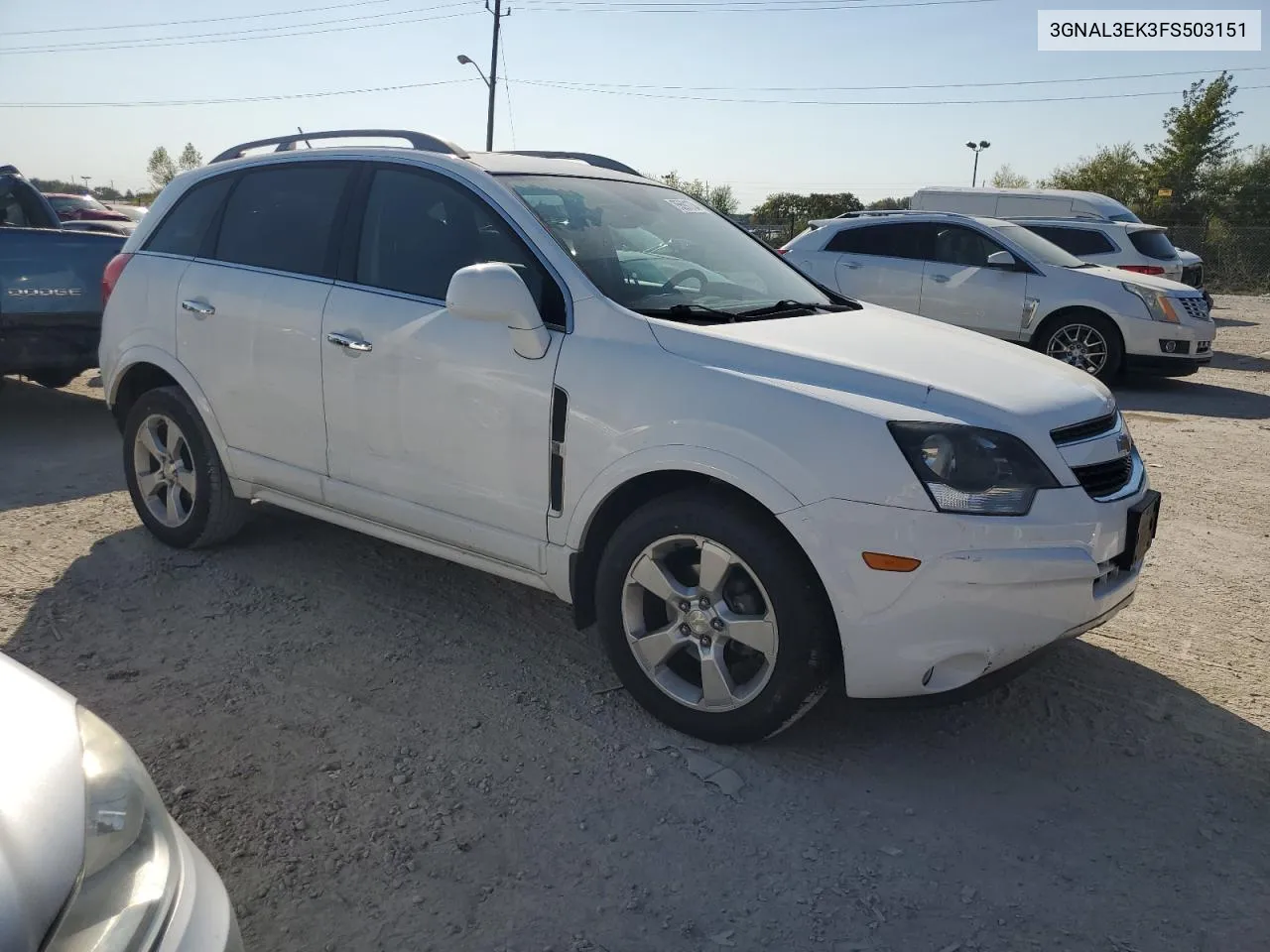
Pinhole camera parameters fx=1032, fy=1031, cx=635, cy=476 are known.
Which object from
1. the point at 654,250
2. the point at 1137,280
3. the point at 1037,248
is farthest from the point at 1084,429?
the point at 1037,248

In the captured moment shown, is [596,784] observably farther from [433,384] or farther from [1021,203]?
[1021,203]

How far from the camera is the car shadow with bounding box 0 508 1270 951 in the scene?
2553 millimetres

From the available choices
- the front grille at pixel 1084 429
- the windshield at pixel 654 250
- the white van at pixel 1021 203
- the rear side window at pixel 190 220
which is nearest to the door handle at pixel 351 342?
the windshield at pixel 654 250

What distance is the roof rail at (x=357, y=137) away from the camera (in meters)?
4.11

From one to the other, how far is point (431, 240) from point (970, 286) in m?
8.23

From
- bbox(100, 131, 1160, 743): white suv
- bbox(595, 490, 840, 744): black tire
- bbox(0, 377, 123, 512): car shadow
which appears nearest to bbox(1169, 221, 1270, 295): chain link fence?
bbox(0, 377, 123, 512): car shadow

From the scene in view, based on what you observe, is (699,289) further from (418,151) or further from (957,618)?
(957,618)

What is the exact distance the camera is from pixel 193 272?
15.0 feet

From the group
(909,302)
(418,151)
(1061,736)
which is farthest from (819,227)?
(1061,736)

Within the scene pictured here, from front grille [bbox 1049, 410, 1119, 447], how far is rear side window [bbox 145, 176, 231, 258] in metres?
3.67

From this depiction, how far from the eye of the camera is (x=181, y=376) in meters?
4.59

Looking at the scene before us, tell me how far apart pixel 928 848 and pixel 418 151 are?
10.1ft

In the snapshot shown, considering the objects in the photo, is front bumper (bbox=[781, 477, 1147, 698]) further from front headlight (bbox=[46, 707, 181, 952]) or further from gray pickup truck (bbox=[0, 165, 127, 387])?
Answer: gray pickup truck (bbox=[0, 165, 127, 387])

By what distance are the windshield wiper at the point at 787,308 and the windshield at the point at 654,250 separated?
36mm
